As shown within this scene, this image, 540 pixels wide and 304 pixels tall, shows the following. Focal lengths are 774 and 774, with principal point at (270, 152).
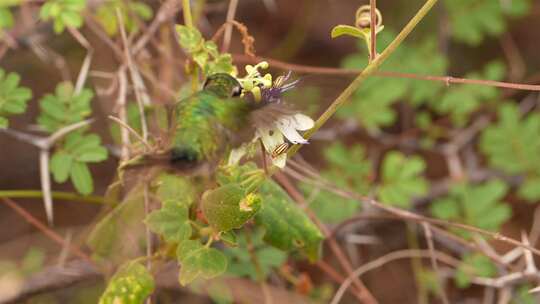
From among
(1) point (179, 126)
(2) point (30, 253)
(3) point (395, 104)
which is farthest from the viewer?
(3) point (395, 104)

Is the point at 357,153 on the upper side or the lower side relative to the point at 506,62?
lower

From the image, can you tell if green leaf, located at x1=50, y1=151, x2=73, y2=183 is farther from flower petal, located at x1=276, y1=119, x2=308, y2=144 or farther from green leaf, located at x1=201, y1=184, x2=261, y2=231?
flower petal, located at x1=276, y1=119, x2=308, y2=144

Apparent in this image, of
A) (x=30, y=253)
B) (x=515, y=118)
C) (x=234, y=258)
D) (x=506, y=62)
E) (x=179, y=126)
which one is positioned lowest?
(x=30, y=253)

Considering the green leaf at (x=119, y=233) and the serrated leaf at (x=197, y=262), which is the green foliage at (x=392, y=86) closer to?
the green leaf at (x=119, y=233)

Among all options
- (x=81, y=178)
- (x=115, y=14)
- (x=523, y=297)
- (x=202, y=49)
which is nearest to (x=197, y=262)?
(x=202, y=49)

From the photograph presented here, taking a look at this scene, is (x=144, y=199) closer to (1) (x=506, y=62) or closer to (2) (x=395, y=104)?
(2) (x=395, y=104)

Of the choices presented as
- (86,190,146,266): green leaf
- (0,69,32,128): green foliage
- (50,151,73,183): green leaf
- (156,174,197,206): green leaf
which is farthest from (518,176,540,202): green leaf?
(0,69,32,128): green foliage

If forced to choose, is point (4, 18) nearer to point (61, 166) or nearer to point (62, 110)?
point (62, 110)

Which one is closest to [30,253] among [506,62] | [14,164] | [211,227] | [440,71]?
[14,164]
